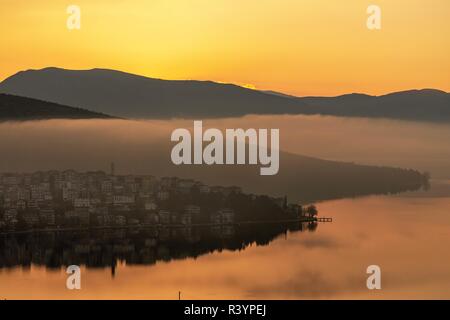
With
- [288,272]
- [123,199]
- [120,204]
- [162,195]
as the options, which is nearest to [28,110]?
[162,195]

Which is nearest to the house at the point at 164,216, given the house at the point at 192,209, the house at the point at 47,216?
the house at the point at 192,209

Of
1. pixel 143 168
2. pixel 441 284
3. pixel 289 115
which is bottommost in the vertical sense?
pixel 441 284

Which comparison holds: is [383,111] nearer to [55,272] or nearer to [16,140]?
[16,140]

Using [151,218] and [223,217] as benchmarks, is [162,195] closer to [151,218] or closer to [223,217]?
[151,218]

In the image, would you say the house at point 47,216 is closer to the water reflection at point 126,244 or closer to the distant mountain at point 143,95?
the water reflection at point 126,244

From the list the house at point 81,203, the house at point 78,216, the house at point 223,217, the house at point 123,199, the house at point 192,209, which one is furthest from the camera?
the house at point 123,199

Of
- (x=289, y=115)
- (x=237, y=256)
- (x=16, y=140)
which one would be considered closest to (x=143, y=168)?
(x=16, y=140)
